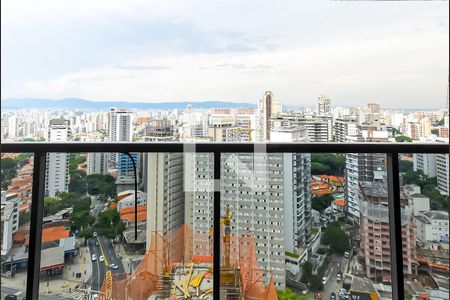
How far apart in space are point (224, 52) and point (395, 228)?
4.61 feet

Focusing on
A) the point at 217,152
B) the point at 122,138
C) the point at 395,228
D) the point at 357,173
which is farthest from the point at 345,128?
the point at 122,138

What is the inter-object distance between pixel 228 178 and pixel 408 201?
91cm

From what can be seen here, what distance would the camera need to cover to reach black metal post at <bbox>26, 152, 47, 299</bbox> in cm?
136

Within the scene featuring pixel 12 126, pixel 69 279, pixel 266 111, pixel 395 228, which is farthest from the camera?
pixel 266 111

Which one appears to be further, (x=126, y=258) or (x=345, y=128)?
(x=345, y=128)

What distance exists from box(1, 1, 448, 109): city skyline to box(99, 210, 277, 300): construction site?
34.5 inches

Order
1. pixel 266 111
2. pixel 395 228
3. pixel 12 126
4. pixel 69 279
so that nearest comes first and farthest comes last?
pixel 395 228 → pixel 69 279 → pixel 12 126 → pixel 266 111

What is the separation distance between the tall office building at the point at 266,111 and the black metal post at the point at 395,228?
2.12 ft

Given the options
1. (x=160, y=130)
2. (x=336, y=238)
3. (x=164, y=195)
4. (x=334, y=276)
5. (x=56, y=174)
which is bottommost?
(x=334, y=276)

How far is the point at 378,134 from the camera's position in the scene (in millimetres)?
1611

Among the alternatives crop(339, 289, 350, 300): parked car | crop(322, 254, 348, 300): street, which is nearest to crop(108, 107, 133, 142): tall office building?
crop(322, 254, 348, 300): street

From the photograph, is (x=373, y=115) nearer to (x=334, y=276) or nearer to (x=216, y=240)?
(x=334, y=276)

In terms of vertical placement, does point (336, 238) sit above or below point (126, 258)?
Answer: above

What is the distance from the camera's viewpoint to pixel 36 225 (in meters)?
1.38
